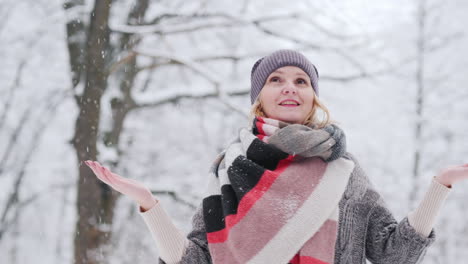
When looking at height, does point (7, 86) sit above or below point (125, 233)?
above

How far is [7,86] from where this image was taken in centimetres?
859

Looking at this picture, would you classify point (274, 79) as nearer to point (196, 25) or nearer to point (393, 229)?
point (393, 229)

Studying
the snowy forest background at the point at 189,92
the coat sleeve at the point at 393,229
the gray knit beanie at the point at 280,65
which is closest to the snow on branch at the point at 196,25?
the snowy forest background at the point at 189,92

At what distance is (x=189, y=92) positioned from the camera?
4250 mm

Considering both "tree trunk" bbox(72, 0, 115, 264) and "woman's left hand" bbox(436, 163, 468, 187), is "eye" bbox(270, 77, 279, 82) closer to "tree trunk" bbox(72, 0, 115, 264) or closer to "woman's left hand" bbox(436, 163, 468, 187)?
"woman's left hand" bbox(436, 163, 468, 187)

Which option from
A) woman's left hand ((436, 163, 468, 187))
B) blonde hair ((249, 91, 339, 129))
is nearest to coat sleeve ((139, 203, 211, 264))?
blonde hair ((249, 91, 339, 129))

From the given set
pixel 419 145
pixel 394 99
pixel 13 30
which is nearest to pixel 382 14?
pixel 394 99

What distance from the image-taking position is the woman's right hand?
131cm

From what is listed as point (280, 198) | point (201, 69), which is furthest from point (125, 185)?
point (201, 69)

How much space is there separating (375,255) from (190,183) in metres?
5.40

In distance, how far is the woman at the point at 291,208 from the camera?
1.32 meters

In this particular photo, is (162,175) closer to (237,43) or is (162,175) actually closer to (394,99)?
(237,43)

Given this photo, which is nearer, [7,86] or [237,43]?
[237,43]

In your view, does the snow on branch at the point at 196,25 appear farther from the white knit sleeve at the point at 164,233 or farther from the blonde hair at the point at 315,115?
the white knit sleeve at the point at 164,233
